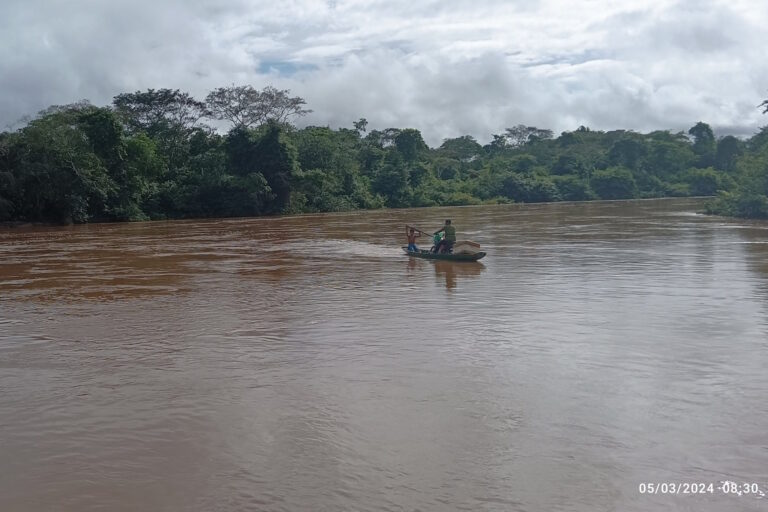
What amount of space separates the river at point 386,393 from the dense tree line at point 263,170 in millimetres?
25676

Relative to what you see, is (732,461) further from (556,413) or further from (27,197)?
(27,197)

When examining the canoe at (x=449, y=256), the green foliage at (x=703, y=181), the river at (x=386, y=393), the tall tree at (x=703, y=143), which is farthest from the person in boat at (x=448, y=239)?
the tall tree at (x=703, y=143)

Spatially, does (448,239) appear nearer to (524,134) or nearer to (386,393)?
(386,393)

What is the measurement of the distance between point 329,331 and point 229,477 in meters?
4.55

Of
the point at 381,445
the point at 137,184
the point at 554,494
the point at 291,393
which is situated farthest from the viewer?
the point at 137,184

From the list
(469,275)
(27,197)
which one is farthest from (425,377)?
(27,197)

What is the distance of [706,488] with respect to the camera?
4484mm

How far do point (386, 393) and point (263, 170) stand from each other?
42.1 meters

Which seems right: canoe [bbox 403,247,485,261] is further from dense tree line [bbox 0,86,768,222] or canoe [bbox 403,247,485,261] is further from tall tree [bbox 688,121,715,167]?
tall tree [bbox 688,121,715,167]

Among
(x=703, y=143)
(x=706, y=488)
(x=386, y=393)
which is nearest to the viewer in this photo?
(x=706, y=488)

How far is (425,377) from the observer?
7.02 metres

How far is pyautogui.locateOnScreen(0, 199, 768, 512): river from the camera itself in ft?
15.1

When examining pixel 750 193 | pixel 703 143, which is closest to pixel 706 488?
pixel 750 193

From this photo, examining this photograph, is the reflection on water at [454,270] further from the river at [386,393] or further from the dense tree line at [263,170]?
the dense tree line at [263,170]
